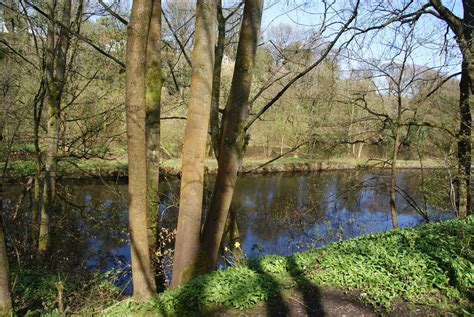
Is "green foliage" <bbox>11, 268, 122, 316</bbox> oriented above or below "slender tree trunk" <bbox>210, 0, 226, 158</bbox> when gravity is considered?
below

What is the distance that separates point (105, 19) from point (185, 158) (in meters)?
5.34

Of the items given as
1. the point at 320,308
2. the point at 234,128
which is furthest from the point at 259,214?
the point at 320,308

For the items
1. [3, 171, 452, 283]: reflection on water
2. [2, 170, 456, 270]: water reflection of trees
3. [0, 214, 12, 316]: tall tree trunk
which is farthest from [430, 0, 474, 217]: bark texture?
[0, 214, 12, 316]: tall tree trunk

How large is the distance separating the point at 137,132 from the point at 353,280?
104 inches

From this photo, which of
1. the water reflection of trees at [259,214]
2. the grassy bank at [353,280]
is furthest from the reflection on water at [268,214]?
the grassy bank at [353,280]

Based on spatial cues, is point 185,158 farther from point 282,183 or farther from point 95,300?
point 282,183

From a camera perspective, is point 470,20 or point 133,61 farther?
point 470,20

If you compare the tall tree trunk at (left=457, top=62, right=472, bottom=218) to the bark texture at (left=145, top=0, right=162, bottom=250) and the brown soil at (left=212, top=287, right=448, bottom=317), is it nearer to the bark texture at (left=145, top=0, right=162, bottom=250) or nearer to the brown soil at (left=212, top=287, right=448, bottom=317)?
the brown soil at (left=212, top=287, right=448, bottom=317)

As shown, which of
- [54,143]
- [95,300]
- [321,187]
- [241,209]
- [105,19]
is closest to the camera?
[95,300]

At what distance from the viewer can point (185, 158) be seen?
12.9ft

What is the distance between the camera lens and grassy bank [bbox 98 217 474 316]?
3250 millimetres

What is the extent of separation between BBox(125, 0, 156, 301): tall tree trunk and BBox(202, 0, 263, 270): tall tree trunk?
80 centimetres

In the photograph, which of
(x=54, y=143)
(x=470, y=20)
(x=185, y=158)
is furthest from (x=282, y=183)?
(x=185, y=158)

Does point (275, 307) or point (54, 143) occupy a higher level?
point (54, 143)
